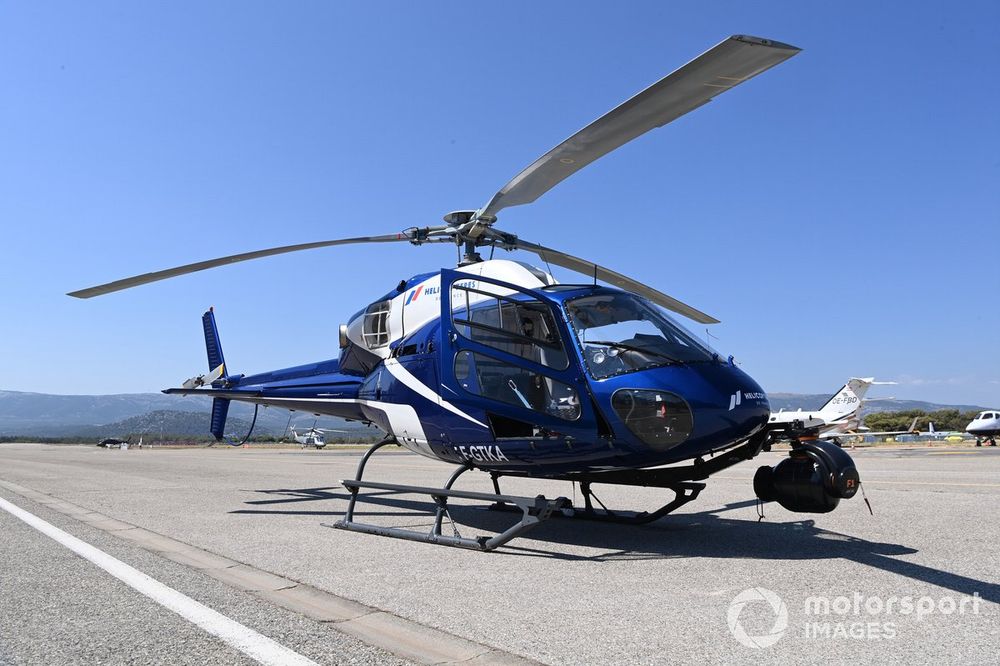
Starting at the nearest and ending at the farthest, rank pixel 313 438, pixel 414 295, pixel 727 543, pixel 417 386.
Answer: pixel 727 543, pixel 417 386, pixel 414 295, pixel 313 438

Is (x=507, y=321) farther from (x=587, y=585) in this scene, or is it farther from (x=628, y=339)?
(x=587, y=585)

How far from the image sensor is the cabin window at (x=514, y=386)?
5953 millimetres

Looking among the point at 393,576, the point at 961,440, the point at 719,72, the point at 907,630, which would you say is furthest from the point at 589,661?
the point at 961,440

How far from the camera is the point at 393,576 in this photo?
4934 millimetres

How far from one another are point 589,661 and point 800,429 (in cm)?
360

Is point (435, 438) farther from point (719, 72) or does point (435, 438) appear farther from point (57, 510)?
point (57, 510)

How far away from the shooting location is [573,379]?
588 centimetres

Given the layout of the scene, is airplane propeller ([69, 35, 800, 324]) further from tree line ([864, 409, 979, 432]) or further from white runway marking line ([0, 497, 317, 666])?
tree line ([864, 409, 979, 432])

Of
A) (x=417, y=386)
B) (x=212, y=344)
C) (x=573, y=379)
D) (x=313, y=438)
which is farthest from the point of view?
(x=313, y=438)

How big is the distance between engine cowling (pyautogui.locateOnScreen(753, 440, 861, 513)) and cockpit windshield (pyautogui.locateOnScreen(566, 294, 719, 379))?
1103mm
